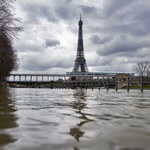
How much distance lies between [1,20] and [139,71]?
49250 mm

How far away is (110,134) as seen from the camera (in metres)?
1.75

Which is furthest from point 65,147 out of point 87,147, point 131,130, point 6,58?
point 6,58

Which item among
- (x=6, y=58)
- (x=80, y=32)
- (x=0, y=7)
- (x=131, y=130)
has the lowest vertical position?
(x=131, y=130)

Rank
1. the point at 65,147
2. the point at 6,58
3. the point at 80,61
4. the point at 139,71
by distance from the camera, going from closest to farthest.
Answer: the point at 65,147 < the point at 6,58 < the point at 139,71 < the point at 80,61

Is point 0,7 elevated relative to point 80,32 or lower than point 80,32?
lower

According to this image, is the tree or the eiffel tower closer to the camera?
the tree

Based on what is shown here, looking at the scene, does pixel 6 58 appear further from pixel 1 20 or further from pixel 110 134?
pixel 110 134

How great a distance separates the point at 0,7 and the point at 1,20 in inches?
36.7

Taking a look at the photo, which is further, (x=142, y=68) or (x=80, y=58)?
(x=80, y=58)

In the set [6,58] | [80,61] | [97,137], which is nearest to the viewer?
[97,137]

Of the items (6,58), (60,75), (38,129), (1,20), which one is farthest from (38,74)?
(38,129)

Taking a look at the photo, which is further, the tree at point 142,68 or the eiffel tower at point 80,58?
the eiffel tower at point 80,58

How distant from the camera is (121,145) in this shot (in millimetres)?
1440

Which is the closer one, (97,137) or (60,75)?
(97,137)
